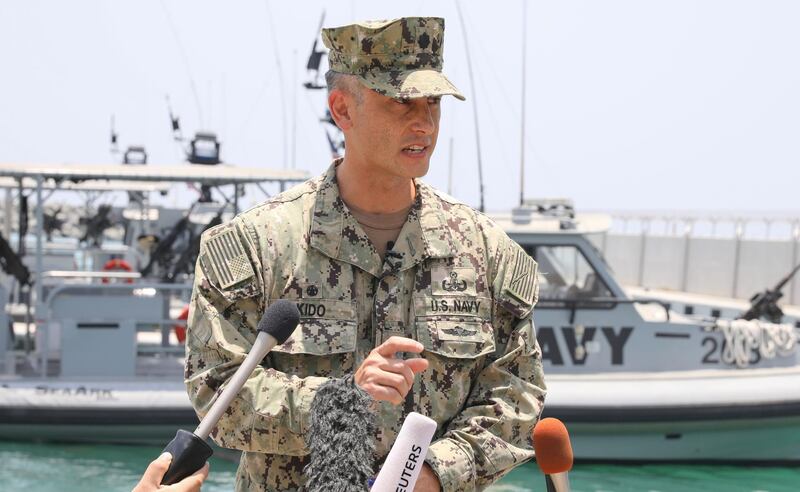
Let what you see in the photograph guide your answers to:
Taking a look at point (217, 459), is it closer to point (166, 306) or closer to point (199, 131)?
point (166, 306)

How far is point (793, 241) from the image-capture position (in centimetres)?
1547

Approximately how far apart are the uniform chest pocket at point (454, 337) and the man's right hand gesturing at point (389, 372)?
33 centimetres

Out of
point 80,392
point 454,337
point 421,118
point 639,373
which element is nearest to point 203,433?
point 454,337

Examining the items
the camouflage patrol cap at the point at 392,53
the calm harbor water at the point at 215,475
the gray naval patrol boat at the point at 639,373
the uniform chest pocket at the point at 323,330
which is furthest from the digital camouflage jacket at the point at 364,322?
the gray naval patrol boat at the point at 639,373

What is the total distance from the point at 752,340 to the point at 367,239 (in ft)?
24.4

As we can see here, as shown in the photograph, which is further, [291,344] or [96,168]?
[96,168]

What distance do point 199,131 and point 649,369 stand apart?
631cm

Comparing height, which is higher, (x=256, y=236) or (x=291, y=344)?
(x=256, y=236)

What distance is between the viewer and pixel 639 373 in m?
8.68

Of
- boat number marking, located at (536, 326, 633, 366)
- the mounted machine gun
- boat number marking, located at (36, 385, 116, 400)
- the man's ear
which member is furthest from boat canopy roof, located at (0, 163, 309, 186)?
the man's ear

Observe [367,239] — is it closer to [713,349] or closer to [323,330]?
[323,330]

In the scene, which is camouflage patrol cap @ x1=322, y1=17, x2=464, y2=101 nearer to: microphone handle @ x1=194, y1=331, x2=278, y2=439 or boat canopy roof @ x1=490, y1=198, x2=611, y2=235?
microphone handle @ x1=194, y1=331, x2=278, y2=439

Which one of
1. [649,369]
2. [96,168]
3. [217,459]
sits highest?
[96,168]

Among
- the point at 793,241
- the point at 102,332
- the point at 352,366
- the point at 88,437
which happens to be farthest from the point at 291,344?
the point at 793,241
